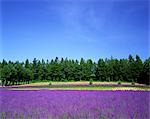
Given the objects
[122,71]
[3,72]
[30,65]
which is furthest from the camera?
[30,65]

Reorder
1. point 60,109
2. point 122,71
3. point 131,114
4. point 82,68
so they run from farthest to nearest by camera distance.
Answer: point 82,68 < point 122,71 < point 60,109 < point 131,114

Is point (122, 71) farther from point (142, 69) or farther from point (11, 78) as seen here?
point (11, 78)

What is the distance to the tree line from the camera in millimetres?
75875

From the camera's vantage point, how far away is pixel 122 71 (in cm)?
7962

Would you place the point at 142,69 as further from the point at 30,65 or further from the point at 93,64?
the point at 30,65

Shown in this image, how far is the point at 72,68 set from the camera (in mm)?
86562

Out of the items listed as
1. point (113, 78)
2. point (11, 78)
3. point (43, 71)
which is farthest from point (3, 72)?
point (113, 78)

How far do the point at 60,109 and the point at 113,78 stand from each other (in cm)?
7547

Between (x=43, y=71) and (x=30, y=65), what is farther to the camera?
(x=30, y=65)

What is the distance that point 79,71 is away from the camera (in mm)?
86062

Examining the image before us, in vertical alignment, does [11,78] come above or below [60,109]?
above

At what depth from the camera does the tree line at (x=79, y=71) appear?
249ft

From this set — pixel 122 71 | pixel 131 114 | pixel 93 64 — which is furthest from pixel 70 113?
pixel 93 64

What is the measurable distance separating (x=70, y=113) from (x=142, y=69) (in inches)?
2660
